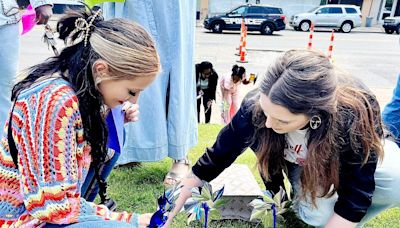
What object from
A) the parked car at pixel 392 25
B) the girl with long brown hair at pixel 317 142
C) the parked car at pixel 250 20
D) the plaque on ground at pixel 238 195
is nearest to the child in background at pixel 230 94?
the plaque on ground at pixel 238 195

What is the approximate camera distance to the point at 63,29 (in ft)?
4.16

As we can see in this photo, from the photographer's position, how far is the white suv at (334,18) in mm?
16359

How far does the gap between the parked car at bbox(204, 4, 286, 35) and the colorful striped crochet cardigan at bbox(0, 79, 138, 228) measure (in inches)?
536

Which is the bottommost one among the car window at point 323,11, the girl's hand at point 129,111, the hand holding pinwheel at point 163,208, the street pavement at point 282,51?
the street pavement at point 282,51

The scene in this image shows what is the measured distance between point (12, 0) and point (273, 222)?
155 cm

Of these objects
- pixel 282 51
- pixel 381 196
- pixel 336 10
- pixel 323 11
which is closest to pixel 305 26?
pixel 323 11

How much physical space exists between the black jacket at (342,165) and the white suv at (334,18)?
15786mm

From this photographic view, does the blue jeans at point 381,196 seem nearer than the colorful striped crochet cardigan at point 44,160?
No

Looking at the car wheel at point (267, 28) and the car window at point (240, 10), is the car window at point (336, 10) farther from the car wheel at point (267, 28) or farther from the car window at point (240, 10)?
the car window at point (240, 10)

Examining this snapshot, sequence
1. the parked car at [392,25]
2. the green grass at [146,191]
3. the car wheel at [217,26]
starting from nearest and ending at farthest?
the green grass at [146,191], the car wheel at [217,26], the parked car at [392,25]

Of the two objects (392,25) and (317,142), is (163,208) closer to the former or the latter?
(317,142)

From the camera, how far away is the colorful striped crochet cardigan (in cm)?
117

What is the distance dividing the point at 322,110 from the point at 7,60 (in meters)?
1.50

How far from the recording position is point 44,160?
119 cm
